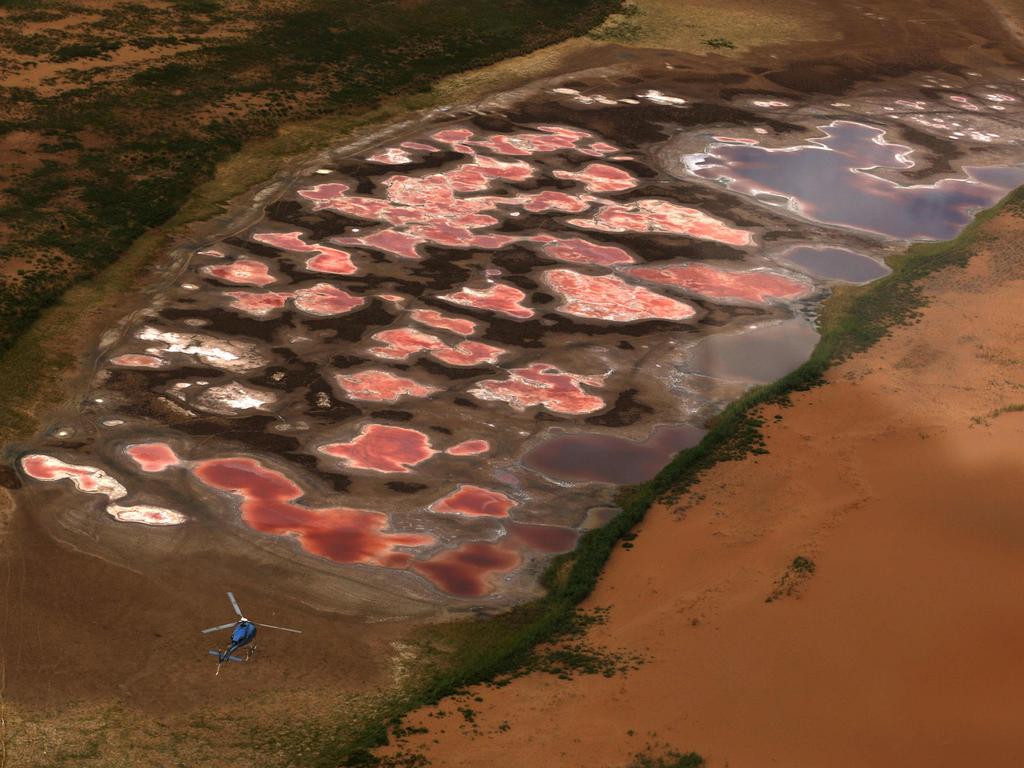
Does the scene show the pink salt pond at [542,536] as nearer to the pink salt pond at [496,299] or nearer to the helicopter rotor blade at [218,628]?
the helicopter rotor blade at [218,628]

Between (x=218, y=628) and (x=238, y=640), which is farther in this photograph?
(x=218, y=628)

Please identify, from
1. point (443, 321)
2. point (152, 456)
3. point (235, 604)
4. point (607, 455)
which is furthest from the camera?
point (443, 321)

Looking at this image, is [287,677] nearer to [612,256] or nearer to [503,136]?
[612,256]

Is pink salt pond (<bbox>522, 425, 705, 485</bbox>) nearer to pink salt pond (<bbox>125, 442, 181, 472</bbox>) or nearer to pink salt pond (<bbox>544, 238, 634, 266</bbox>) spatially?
pink salt pond (<bbox>125, 442, 181, 472</bbox>)

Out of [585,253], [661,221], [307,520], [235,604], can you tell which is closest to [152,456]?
[307,520]

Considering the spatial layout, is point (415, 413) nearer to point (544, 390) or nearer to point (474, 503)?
point (544, 390)

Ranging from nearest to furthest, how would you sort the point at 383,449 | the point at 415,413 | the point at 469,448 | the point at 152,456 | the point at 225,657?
the point at 225,657
the point at 152,456
the point at 383,449
the point at 469,448
the point at 415,413

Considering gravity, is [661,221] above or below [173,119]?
below
